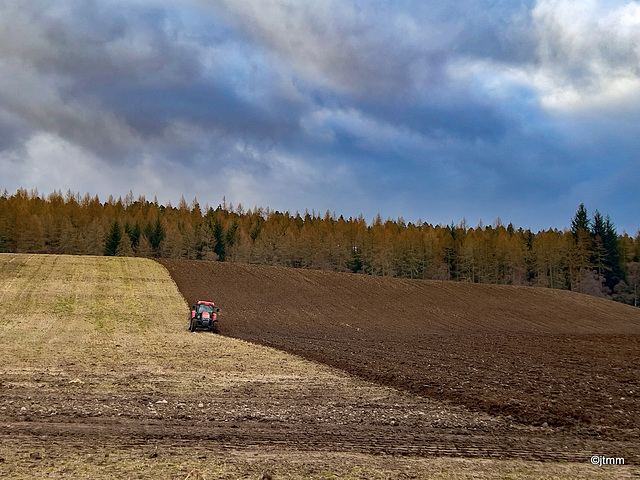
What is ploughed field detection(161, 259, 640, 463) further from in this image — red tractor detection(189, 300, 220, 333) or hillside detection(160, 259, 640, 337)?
red tractor detection(189, 300, 220, 333)

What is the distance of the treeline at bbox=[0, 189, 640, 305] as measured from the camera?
98062mm

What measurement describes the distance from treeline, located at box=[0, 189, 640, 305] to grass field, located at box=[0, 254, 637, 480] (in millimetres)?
74386

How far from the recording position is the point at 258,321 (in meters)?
43.0

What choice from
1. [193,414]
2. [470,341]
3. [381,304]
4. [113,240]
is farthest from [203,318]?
[113,240]

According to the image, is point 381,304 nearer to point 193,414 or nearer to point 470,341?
point 470,341

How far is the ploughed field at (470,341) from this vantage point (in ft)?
40.7

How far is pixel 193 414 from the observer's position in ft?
40.4

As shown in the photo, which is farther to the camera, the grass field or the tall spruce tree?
the tall spruce tree

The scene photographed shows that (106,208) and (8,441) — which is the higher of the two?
(106,208)

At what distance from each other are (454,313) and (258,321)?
2469 cm

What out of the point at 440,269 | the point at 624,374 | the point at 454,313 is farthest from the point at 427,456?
the point at 440,269

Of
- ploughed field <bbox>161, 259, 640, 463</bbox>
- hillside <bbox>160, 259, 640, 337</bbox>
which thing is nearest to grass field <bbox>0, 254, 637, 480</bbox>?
ploughed field <bbox>161, 259, 640, 463</bbox>

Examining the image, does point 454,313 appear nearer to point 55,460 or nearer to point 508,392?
point 508,392

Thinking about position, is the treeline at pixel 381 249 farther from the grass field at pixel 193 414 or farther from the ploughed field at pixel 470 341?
the grass field at pixel 193 414
